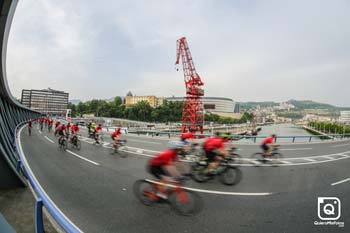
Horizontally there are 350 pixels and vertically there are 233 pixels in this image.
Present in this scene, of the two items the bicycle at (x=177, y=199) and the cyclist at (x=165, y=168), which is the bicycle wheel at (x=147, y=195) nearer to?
the bicycle at (x=177, y=199)

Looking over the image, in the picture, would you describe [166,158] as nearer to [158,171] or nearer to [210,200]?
[158,171]

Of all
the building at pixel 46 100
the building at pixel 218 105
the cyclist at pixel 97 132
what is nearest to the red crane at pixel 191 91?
the cyclist at pixel 97 132

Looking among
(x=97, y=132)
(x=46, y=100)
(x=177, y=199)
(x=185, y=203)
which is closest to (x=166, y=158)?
(x=177, y=199)

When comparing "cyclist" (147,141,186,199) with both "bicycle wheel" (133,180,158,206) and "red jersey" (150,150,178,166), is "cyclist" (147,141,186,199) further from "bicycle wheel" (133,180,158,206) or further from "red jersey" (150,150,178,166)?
"bicycle wheel" (133,180,158,206)

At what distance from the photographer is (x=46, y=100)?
131 meters

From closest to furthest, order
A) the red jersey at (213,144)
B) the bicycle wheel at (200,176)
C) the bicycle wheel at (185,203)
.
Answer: the bicycle wheel at (185,203), the red jersey at (213,144), the bicycle wheel at (200,176)

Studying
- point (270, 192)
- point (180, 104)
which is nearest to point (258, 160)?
point (270, 192)

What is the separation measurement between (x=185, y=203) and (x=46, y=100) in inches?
6582

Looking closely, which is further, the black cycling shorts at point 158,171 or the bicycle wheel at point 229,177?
the bicycle wheel at point 229,177

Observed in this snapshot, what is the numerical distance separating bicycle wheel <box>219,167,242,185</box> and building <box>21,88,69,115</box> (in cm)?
14406

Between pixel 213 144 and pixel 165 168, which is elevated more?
pixel 213 144

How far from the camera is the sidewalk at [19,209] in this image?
355 cm

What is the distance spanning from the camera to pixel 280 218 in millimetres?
3773
